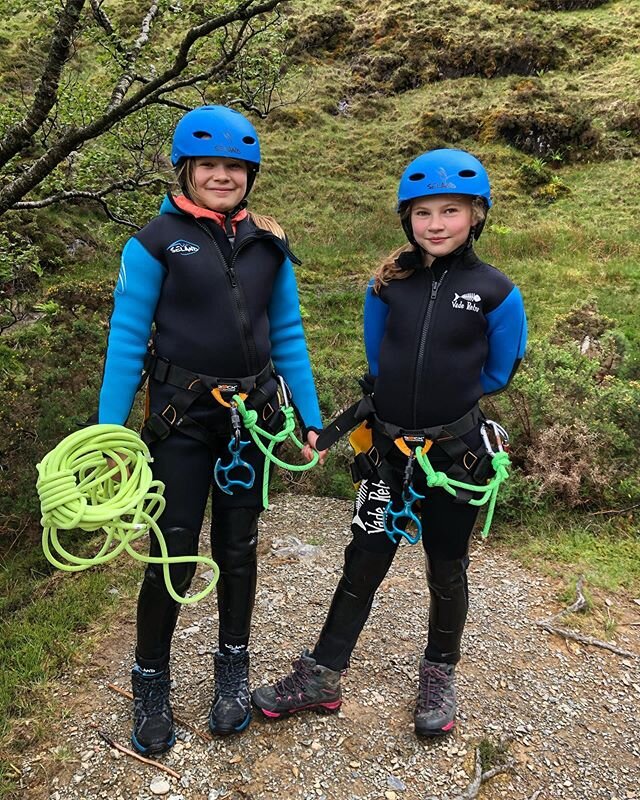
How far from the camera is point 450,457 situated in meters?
3.02

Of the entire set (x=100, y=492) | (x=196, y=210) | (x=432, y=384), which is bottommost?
(x=100, y=492)

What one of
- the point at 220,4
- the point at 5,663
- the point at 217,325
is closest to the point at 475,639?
the point at 217,325

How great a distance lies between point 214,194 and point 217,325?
648mm

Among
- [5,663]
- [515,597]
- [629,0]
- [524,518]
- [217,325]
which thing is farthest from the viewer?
[629,0]

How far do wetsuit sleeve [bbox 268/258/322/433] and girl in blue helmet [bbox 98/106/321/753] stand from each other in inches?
2.0

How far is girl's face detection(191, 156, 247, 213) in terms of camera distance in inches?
112

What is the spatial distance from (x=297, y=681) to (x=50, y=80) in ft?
17.3

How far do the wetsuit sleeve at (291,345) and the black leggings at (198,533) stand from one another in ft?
1.53

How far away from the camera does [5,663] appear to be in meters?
4.08

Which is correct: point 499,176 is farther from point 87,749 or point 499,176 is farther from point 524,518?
point 87,749

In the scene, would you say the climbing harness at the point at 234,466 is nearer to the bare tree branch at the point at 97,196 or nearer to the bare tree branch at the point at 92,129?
the bare tree branch at the point at 92,129

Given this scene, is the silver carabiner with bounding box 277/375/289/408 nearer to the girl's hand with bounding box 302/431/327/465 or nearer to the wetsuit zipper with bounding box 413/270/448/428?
the girl's hand with bounding box 302/431/327/465

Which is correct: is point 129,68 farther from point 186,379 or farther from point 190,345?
point 186,379

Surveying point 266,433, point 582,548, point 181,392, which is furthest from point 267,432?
point 582,548
